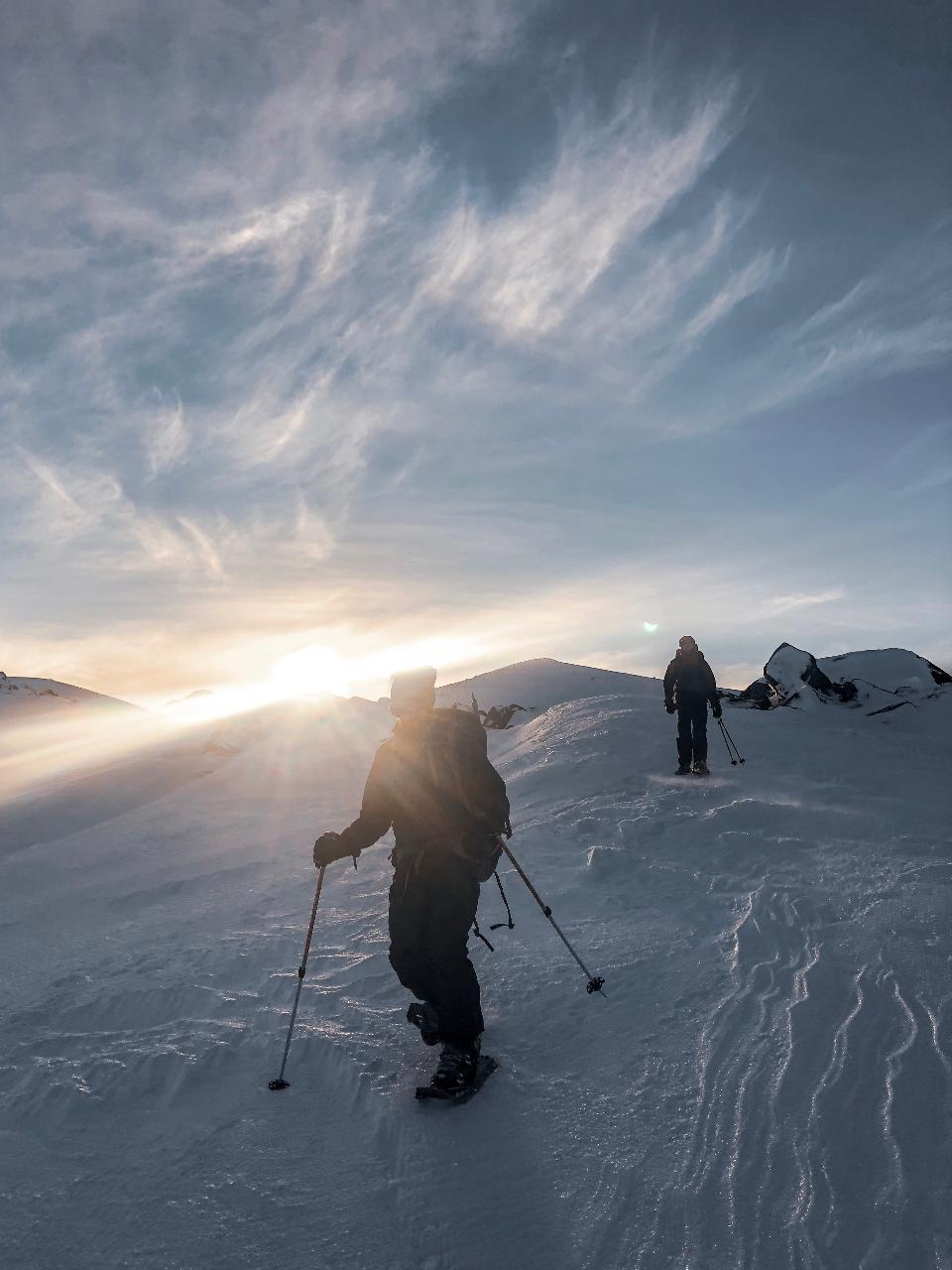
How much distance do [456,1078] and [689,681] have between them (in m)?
8.87

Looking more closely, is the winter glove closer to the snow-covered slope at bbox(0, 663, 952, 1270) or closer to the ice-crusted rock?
the snow-covered slope at bbox(0, 663, 952, 1270)

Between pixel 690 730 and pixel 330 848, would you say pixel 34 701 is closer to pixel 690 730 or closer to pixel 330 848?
pixel 690 730

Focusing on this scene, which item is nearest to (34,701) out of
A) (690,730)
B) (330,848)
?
(690,730)

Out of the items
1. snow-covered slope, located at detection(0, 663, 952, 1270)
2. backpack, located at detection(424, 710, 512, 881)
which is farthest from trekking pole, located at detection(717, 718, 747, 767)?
backpack, located at detection(424, 710, 512, 881)

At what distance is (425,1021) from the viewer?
14.5 feet

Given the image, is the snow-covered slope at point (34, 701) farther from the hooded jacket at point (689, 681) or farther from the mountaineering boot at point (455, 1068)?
the mountaineering boot at point (455, 1068)

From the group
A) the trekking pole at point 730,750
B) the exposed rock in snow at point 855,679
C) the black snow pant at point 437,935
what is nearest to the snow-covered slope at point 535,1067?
the black snow pant at point 437,935

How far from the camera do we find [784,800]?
9.66 metres

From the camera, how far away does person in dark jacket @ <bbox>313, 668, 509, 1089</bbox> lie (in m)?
4.36

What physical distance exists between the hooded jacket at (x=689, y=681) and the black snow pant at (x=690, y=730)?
0.20 ft

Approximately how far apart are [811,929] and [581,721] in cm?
987

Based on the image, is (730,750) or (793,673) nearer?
(730,750)

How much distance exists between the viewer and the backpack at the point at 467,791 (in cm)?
445

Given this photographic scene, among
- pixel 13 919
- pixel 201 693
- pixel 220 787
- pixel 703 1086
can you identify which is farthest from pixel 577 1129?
pixel 201 693
